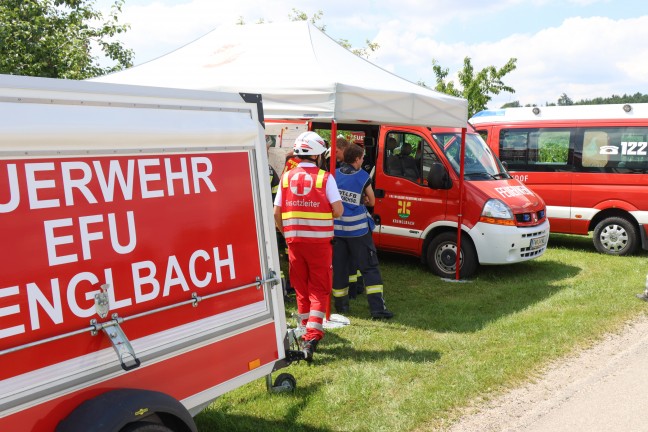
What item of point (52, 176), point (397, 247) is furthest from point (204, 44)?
point (52, 176)

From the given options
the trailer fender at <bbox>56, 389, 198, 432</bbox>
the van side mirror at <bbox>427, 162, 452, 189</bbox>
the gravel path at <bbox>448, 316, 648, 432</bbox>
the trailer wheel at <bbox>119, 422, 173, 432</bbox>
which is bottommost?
the gravel path at <bbox>448, 316, 648, 432</bbox>

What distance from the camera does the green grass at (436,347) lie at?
439 centimetres

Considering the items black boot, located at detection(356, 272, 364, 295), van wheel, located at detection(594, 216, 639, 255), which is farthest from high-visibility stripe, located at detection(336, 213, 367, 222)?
van wheel, located at detection(594, 216, 639, 255)

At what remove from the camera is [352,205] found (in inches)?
261

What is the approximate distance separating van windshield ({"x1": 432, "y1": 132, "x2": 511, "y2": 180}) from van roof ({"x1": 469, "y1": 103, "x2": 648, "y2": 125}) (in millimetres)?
2742

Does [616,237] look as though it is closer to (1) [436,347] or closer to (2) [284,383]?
(1) [436,347]

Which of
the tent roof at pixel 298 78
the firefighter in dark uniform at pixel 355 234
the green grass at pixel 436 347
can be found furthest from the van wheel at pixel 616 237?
the firefighter in dark uniform at pixel 355 234

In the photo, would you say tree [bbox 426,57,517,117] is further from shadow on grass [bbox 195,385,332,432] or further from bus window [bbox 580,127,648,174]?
shadow on grass [bbox 195,385,332,432]

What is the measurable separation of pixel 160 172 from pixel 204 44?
19.7ft

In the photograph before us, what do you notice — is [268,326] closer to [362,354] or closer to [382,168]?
[362,354]

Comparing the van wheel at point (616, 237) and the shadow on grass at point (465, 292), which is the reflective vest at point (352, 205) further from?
the van wheel at point (616, 237)

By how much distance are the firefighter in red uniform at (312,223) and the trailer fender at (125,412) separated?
2.35m

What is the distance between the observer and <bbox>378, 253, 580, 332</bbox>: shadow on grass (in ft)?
22.5

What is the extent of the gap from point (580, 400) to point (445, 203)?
14.2 ft
